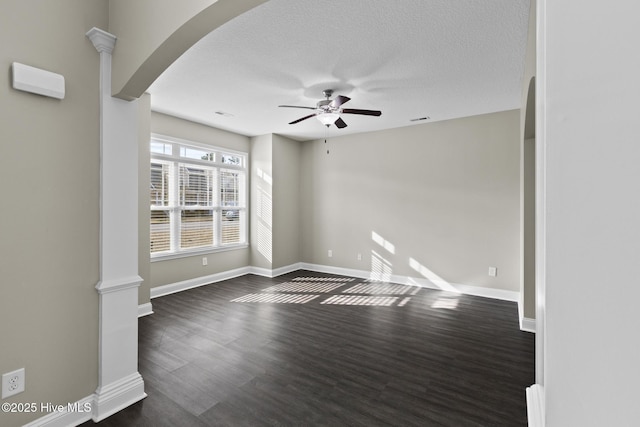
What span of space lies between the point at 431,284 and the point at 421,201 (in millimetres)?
1411

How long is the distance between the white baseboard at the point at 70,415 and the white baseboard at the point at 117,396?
4 cm

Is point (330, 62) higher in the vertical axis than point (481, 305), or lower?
higher

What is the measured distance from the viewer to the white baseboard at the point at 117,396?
1.96 m

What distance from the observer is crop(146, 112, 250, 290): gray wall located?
4484mm

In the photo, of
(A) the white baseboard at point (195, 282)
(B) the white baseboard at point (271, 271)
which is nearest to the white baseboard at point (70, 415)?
(A) the white baseboard at point (195, 282)

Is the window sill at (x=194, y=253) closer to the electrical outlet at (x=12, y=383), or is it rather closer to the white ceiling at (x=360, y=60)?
the white ceiling at (x=360, y=60)

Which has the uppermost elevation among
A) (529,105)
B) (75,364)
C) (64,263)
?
(529,105)

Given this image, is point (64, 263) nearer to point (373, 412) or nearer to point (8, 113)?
point (8, 113)

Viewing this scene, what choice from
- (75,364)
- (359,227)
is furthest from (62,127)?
(359,227)

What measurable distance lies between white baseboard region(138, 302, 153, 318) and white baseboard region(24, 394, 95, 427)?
6.32 feet

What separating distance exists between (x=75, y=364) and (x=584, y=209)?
8.52 feet

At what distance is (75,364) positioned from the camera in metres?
1.90

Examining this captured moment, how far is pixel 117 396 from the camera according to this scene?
80.2 inches

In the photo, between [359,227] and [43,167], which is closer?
[43,167]
